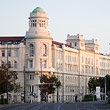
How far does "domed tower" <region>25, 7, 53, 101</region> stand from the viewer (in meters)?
168

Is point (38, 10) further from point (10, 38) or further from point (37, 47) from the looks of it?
point (10, 38)

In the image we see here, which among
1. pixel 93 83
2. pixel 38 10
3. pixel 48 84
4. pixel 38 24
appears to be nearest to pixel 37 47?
pixel 38 24

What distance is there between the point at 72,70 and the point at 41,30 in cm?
2913

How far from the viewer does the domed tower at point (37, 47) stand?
552 feet

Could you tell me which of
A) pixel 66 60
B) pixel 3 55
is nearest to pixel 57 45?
pixel 66 60

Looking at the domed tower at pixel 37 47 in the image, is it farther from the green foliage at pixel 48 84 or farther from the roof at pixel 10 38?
the roof at pixel 10 38

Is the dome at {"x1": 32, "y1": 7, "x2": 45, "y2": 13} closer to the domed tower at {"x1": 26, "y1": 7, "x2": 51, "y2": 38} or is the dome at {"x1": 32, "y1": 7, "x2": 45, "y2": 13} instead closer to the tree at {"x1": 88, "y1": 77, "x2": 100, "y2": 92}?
the domed tower at {"x1": 26, "y1": 7, "x2": 51, "y2": 38}

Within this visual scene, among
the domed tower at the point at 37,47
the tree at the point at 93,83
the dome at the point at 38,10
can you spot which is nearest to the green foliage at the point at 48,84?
the domed tower at the point at 37,47

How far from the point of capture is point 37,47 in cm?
16838

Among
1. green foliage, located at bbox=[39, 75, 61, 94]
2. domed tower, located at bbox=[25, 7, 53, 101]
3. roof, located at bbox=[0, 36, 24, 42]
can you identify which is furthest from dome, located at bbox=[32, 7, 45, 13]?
green foliage, located at bbox=[39, 75, 61, 94]

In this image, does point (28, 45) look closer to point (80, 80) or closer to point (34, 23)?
point (34, 23)

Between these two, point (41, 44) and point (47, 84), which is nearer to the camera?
point (47, 84)

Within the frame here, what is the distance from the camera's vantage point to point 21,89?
166250 mm

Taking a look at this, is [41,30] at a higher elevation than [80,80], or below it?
higher
